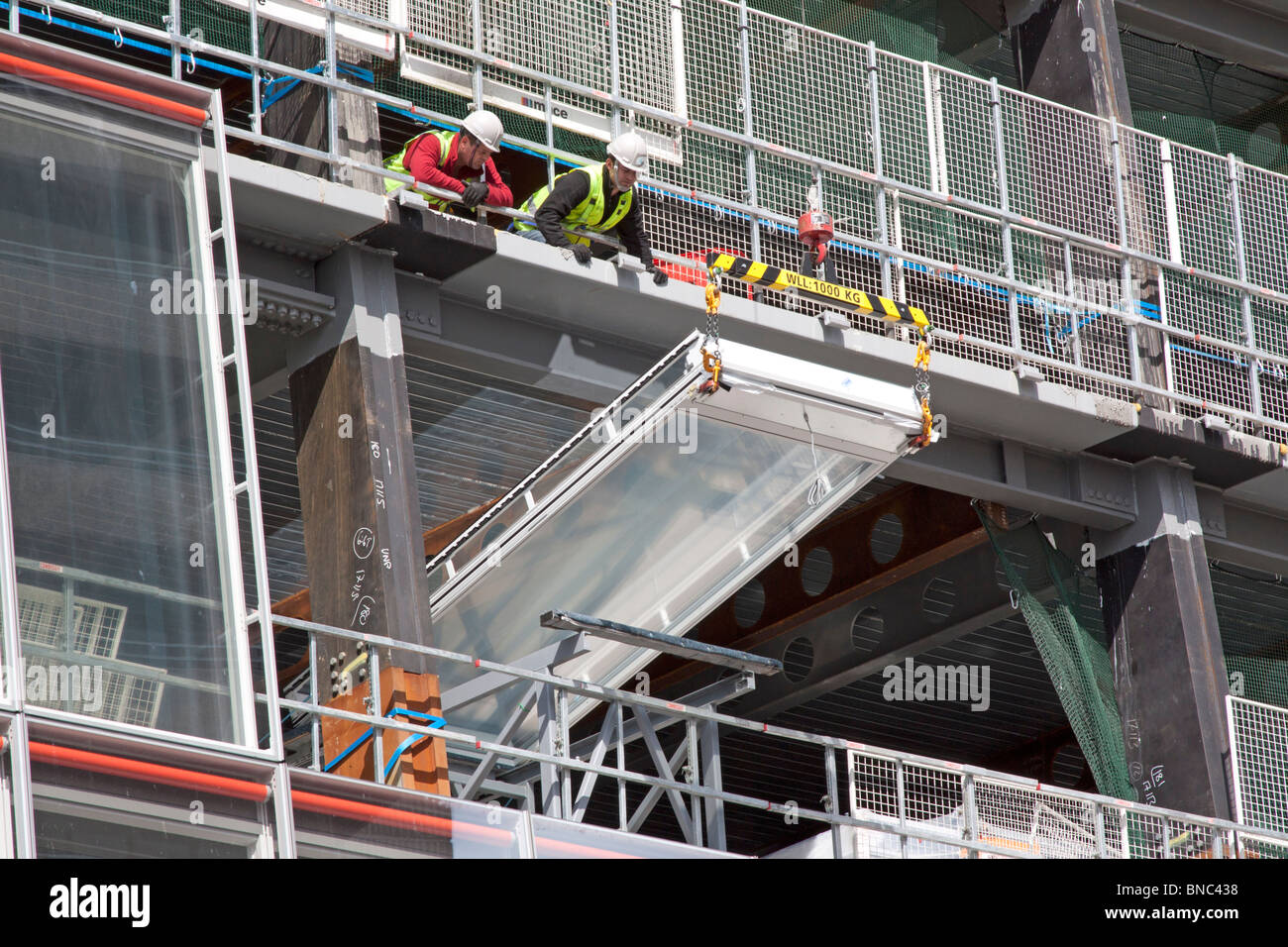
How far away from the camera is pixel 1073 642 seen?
663 inches

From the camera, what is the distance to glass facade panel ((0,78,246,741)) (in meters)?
10.7

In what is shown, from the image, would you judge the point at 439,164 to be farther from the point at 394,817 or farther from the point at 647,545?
the point at 394,817

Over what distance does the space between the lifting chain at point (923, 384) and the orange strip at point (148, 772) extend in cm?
538

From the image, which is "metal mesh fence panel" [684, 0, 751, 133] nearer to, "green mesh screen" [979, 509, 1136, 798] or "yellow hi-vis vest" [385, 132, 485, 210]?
"yellow hi-vis vest" [385, 132, 485, 210]

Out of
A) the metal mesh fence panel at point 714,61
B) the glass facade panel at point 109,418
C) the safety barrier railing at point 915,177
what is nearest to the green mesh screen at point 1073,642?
the safety barrier railing at point 915,177

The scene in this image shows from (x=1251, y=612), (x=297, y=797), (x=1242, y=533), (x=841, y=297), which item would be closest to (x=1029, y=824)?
(x=841, y=297)

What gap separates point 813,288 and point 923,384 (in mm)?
1014

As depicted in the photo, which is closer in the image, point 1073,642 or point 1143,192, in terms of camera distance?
point 1073,642

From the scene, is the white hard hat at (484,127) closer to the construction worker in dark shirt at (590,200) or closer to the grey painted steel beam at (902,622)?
the construction worker in dark shirt at (590,200)

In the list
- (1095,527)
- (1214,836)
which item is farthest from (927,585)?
(1214,836)

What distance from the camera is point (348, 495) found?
13.5 metres

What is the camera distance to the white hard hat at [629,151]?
47.3 ft

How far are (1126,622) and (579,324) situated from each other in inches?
205

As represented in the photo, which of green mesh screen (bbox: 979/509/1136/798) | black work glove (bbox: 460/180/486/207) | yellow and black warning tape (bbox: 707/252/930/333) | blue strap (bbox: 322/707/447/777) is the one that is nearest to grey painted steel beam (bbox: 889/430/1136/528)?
green mesh screen (bbox: 979/509/1136/798)
